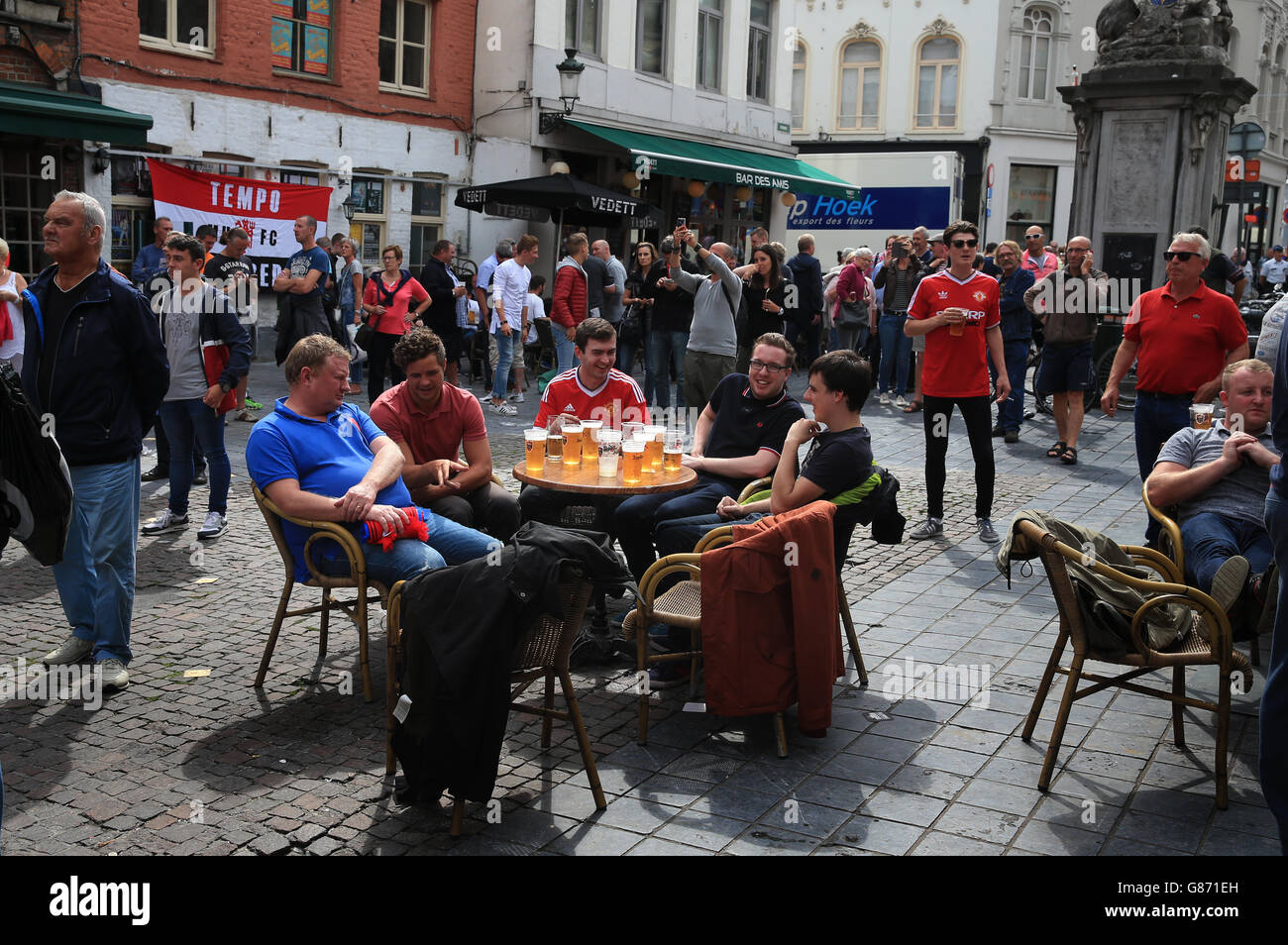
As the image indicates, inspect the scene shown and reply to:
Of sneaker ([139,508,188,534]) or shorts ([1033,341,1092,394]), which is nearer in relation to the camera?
sneaker ([139,508,188,534])

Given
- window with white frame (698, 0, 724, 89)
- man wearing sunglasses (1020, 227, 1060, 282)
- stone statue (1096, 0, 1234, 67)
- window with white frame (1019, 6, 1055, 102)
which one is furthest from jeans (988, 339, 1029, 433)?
window with white frame (1019, 6, 1055, 102)

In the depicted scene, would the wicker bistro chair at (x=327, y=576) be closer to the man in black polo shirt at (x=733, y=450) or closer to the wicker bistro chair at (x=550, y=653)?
the wicker bistro chair at (x=550, y=653)

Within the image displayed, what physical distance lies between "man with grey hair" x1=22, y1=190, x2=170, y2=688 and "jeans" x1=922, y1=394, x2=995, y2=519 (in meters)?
5.02

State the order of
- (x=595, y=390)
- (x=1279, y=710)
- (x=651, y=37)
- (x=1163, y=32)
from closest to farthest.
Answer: (x=1279, y=710), (x=595, y=390), (x=1163, y=32), (x=651, y=37)

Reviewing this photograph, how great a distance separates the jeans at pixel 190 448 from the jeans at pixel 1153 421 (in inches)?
226

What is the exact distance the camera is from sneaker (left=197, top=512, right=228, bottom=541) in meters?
7.85

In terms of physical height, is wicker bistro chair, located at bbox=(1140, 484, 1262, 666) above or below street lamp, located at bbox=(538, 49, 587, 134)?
below

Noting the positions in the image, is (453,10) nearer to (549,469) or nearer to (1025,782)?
(549,469)

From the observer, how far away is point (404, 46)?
19.5 m

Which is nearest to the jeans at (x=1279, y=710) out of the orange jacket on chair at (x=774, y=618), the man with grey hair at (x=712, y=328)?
the orange jacket on chair at (x=774, y=618)

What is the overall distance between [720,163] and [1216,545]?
18.8 m

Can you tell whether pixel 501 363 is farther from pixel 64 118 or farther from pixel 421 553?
pixel 421 553

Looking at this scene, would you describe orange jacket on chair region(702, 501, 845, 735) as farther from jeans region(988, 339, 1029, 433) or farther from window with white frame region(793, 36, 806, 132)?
window with white frame region(793, 36, 806, 132)

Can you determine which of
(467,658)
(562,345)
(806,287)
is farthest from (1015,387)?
(467,658)
